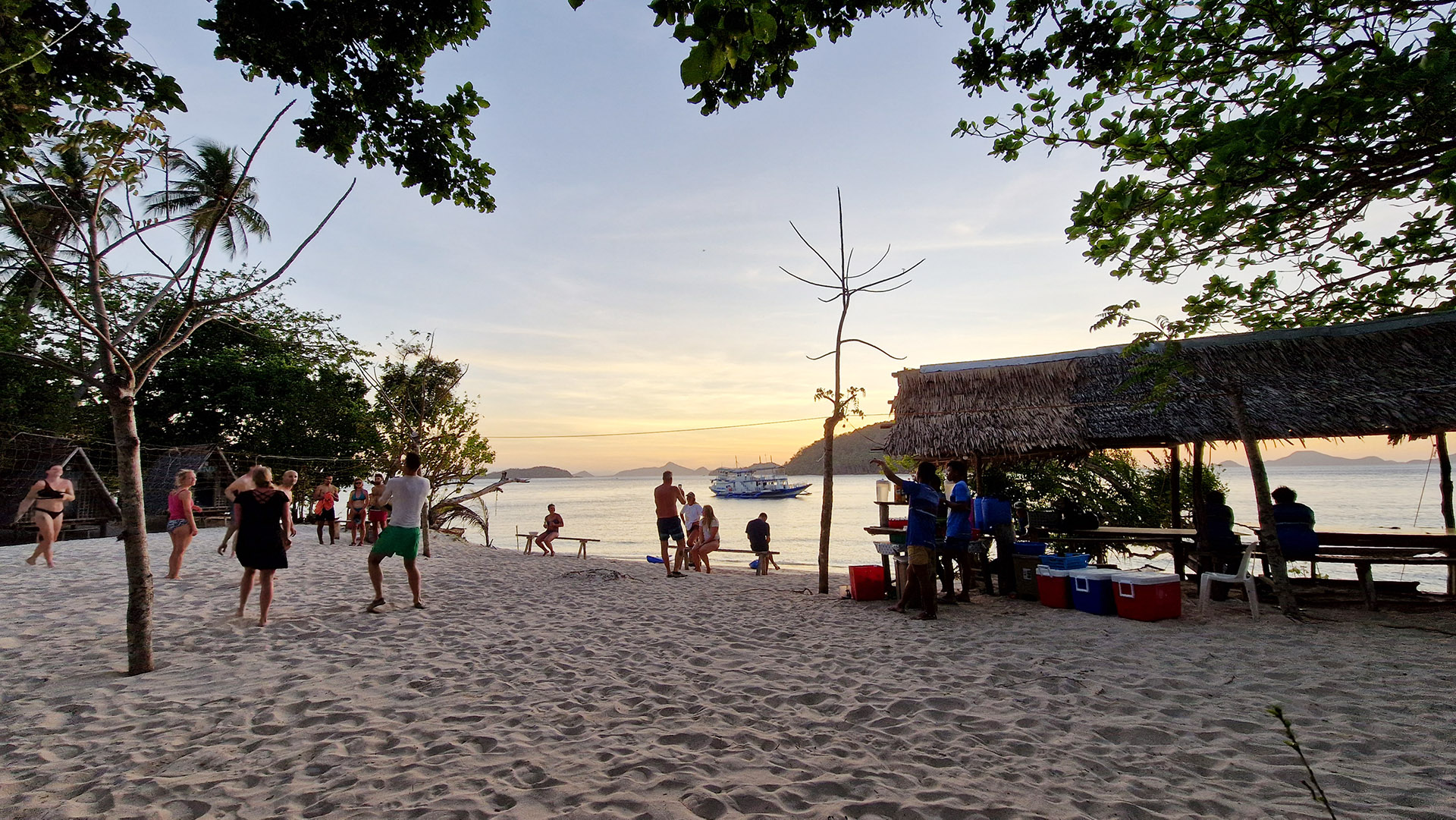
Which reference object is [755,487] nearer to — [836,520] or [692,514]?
[836,520]

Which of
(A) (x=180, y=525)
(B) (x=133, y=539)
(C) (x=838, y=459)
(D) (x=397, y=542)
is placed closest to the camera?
(B) (x=133, y=539)

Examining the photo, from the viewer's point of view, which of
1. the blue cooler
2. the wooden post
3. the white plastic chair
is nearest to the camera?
the white plastic chair

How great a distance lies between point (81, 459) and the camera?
14.1 m

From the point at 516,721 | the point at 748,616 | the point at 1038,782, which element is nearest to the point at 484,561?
the point at 748,616

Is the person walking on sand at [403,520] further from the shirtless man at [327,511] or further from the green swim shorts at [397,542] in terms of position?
the shirtless man at [327,511]

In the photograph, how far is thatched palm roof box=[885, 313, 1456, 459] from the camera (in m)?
7.43

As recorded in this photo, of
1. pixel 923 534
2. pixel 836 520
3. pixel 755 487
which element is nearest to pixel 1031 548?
pixel 923 534

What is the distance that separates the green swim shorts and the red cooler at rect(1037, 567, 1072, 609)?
6.54m

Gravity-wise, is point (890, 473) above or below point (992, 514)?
above

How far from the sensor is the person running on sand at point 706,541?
11.8 metres

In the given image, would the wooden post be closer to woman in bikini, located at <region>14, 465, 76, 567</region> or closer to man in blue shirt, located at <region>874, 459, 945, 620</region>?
man in blue shirt, located at <region>874, 459, 945, 620</region>

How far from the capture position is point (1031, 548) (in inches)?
300

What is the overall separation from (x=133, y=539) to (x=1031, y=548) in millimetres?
8153

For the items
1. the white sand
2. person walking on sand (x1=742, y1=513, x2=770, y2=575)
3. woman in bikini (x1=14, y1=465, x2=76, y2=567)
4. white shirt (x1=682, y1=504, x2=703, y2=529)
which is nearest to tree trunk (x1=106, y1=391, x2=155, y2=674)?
the white sand
